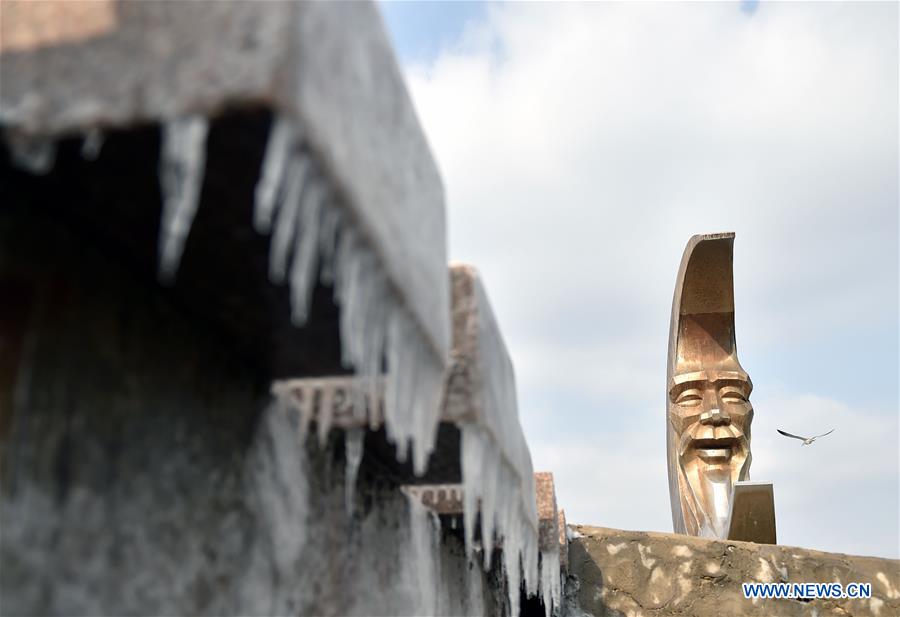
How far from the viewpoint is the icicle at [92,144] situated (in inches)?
33.3

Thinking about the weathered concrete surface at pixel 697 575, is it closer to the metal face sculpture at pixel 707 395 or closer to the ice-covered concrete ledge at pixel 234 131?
the metal face sculpture at pixel 707 395

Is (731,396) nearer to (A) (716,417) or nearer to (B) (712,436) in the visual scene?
(A) (716,417)

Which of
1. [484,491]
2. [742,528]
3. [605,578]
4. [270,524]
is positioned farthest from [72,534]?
[742,528]

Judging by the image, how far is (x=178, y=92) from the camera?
2.73 feet

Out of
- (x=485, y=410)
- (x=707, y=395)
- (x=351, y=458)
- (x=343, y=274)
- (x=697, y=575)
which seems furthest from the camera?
(x=707, y=395)

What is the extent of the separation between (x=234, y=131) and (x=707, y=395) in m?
7.22

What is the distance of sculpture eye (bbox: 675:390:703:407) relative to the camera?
7660 millimetres

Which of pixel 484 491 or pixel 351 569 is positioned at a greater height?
pixel 484 491

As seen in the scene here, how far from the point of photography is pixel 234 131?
2.76ft

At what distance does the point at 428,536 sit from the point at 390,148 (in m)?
1.77

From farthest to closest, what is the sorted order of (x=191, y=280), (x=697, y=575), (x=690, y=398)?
(x=690, y=398) → (x=697, y=575) → (x=191, y=280)

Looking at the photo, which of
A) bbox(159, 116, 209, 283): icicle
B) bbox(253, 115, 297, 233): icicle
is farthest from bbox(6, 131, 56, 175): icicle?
bbox(253, 115, 297, 233): icicle

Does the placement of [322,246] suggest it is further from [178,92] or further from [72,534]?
[72,534]

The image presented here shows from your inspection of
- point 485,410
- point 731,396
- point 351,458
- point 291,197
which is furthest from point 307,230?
point 731,396
